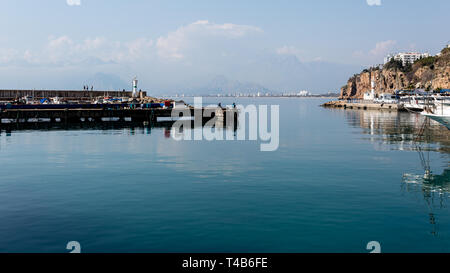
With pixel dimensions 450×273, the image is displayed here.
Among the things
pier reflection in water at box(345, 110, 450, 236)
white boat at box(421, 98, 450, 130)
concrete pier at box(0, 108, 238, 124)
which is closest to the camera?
pier reflection in water at box(345, 110, 450, 236)

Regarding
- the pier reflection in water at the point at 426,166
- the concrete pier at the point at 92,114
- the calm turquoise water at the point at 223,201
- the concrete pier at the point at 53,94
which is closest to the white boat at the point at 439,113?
the pier reflection in water at the point at 426,166

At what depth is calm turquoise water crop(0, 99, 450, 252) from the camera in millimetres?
17531

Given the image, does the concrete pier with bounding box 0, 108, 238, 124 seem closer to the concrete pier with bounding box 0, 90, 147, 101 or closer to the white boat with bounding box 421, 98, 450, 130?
the white boat with bounding box 421, 98, 450, 130

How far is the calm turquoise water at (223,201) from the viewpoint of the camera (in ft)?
57.5

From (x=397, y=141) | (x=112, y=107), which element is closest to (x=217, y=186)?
(x=397, y=141)

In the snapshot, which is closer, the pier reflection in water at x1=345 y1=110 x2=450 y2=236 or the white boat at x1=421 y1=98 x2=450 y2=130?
the pier reflection in water at x1=345 y1=110 x2=450 y2=236

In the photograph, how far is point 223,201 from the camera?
79.3 feet

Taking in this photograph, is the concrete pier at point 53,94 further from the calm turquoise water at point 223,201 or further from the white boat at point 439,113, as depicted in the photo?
the white boat at point 439,113

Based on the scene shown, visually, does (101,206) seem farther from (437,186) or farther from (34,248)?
(437,186)

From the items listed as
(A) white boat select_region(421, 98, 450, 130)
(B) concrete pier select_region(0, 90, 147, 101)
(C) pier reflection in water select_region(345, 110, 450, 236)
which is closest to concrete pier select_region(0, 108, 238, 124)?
(C) pier reflection in water select_region(345, 110, 450, 236)

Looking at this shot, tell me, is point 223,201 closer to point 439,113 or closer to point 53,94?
point 439,113

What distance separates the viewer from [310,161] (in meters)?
39.2
